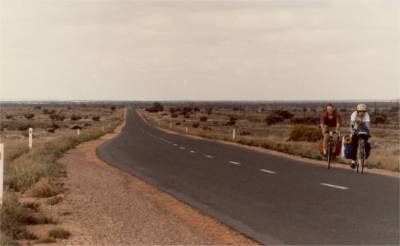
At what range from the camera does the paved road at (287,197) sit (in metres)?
9.27

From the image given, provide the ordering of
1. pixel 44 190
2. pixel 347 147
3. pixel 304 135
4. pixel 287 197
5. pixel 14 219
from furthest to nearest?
pixel 304 135, pixel 347 147, pixel 44 190, pixel 287 197, pixel 14 219

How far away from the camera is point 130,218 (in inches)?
423

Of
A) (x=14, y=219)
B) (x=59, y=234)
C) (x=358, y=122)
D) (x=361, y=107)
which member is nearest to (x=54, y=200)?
(x=14, y=219)

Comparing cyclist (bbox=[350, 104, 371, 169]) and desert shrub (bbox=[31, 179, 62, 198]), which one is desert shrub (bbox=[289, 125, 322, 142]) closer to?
cyclist (bbox=[350, 104, 371, 169])

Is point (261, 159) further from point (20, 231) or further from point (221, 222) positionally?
point (20, 231)

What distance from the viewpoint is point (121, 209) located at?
11.8 m

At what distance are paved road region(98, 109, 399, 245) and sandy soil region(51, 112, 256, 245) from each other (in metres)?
0.44

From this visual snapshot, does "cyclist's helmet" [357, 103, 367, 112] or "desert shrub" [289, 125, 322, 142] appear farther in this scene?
"desert shrub" [289, 125, 322, 142]

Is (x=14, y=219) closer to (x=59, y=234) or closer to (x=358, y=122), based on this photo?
(x=59, y=234)

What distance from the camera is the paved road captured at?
9266 mm

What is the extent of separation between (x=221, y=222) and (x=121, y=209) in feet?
7.90

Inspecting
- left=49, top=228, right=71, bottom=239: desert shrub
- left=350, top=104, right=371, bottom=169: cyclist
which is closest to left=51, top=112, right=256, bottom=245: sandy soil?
left=49, top=228, right=71, bottom=239: desert shrub

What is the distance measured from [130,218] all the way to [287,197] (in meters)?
4.07

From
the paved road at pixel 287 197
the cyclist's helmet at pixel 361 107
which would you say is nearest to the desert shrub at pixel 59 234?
the paved road at pixel 287 197
